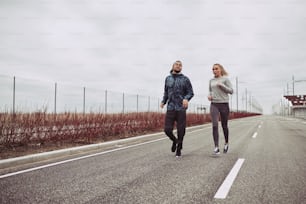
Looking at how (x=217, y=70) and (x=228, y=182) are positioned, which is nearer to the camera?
(x=228, y=182)

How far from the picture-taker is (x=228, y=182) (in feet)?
12.8

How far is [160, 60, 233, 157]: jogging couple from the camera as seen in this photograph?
20.3 ft

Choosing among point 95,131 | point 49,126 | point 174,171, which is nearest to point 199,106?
point 95,131

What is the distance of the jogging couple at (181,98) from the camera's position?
620 centimetres

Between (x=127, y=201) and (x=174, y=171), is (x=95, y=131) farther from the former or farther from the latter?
(x=127, y=201)

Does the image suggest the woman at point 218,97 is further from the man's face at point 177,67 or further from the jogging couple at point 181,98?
the man's face at point 177,67

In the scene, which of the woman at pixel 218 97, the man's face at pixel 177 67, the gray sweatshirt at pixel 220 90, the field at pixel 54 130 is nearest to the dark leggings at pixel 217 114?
the woman at pixel 218 97

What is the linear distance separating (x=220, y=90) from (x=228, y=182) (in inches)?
120

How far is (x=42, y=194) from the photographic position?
3385mm

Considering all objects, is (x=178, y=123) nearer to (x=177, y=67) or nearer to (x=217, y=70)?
(x=177, y=67)

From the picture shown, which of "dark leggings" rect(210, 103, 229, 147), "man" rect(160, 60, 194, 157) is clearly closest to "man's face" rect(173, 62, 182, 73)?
"man" rect(160, 60, 194, 157)

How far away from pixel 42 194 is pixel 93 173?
49.4 inches

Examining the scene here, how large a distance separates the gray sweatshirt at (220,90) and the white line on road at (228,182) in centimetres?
173

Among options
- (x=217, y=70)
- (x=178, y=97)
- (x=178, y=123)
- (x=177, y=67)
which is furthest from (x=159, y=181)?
(x=217, y=70)
